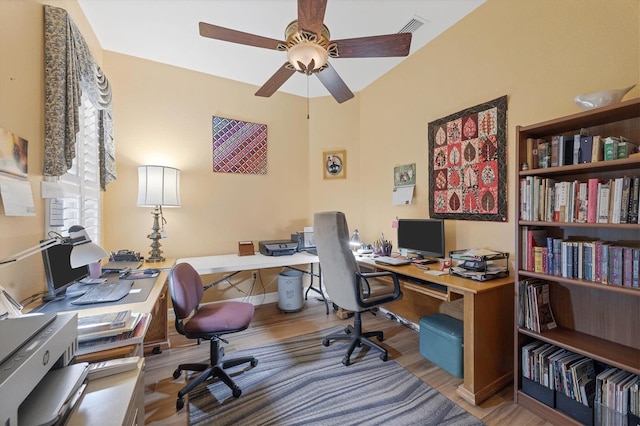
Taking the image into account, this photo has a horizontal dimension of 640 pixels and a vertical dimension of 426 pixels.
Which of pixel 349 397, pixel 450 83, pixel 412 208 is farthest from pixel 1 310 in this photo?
pixel 450 83

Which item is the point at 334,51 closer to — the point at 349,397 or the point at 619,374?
the point at 349,397

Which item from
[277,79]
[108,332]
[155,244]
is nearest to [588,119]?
[277,79]

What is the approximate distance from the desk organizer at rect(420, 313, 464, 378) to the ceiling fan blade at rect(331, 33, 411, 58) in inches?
79.8

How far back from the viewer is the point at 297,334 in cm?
257

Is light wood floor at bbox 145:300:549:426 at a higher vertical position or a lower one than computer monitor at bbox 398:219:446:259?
lower

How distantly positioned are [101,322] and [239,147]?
8.22 ft

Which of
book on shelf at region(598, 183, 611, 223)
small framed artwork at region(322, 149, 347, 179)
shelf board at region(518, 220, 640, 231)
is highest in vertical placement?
small framed artwork at region(322, 149, 347, 179)

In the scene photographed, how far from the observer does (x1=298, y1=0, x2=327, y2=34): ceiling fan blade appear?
4.63 feet

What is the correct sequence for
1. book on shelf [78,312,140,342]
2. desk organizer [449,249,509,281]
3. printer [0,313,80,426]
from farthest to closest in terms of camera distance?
desk organizer [449,249,509,281]
book on shelf [78,312,140,342]
printer [0,313,80,426]

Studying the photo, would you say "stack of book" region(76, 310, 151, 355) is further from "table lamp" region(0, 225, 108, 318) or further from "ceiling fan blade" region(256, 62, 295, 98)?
"ceiling fan blade" region(256, 62, 295, 98)

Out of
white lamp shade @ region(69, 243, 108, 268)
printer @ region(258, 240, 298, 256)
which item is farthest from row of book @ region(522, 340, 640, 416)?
white lamp shade @ region(69, 243, 108, 268)

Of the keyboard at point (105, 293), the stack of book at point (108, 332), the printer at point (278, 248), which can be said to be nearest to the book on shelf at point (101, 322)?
the stack of book at point (108, 332)

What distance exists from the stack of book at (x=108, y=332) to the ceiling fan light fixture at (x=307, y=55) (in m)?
1.71

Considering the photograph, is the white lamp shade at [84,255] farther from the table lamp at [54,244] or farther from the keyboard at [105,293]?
the keyboard at [105,293]
